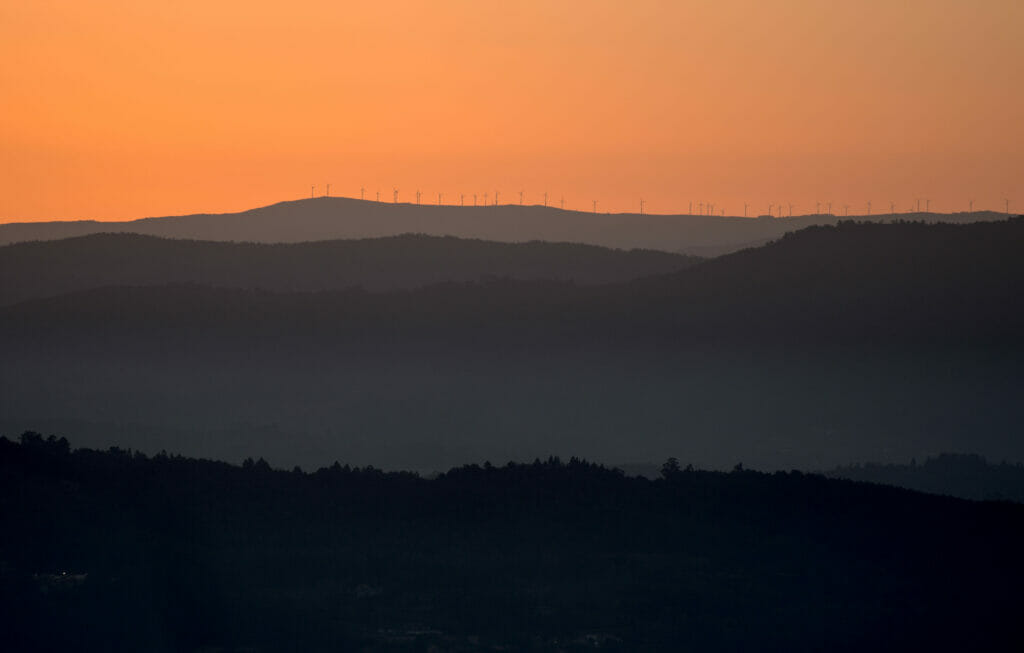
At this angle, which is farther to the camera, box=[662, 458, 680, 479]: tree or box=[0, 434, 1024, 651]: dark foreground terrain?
box=[662, 458, 680, 479]: tree

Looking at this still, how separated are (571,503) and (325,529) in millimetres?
13387

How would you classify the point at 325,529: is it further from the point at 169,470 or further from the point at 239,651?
the point at 239,651

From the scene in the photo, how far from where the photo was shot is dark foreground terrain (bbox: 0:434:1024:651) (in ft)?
236

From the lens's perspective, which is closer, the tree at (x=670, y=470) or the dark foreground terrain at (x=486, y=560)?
the dark foreground terrain at (x=486, y=560)

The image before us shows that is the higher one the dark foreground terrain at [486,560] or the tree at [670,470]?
the tree at [670,470]

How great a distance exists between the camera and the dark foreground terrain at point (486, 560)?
72.0 m

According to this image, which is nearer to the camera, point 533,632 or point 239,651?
point 239,651

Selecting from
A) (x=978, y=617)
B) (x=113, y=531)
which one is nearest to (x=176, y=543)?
(x=113, y=531)

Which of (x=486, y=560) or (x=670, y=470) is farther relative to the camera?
(x=670, y=470)

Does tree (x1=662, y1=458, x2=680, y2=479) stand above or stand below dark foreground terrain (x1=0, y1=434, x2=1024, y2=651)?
above

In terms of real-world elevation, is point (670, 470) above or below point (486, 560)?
above

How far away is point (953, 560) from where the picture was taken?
85.8 m

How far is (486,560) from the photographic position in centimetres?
8412

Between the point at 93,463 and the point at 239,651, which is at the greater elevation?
the point at 93,463
